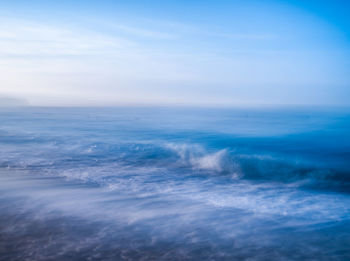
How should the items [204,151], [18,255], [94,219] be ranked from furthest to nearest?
[204,151], [94,219], [18,255]

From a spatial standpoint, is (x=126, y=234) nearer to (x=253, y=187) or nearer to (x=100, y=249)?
(x=100, y=249)

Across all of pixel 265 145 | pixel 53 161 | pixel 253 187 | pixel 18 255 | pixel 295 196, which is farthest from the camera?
pixel 265 145

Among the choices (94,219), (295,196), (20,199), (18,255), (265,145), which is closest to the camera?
(18,255)

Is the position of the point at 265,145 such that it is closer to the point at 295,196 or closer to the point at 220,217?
the point at 295,196

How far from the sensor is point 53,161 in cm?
1341

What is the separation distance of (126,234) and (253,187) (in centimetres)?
561

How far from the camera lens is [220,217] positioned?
21.9 feet

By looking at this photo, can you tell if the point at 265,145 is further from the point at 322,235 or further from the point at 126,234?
the point at 126,234

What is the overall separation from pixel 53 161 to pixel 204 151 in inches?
334

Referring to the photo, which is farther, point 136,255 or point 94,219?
point 94,219

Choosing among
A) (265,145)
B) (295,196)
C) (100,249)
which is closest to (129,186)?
(100,249)

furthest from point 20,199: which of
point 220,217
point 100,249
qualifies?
point 220,217

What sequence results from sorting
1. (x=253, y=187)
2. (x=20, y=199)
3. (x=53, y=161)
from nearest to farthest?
1. (x=20, y=199)
2. (x=253, y=187)
3. (x=53, y=161)

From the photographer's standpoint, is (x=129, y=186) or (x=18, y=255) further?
(x=129, y=186)
